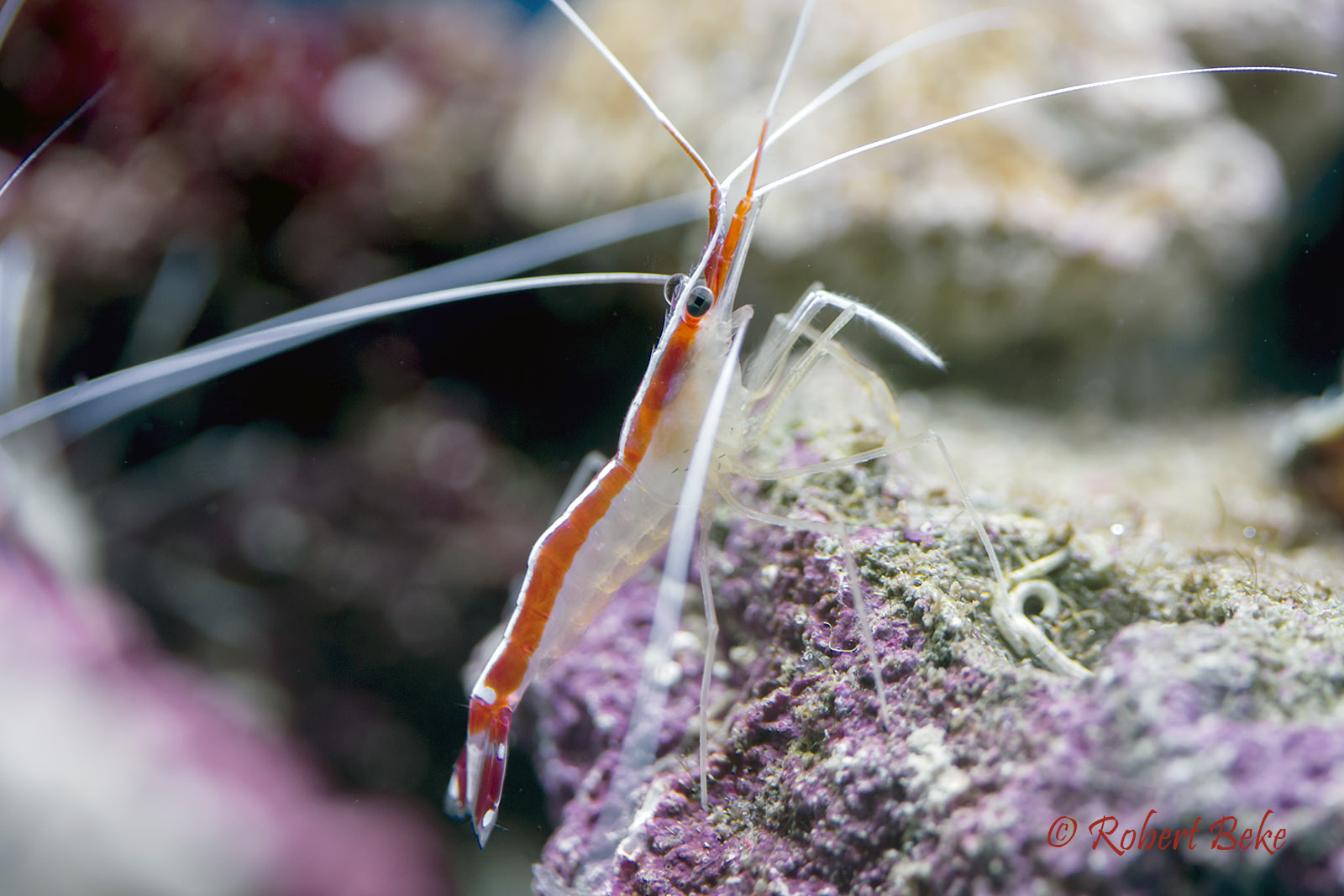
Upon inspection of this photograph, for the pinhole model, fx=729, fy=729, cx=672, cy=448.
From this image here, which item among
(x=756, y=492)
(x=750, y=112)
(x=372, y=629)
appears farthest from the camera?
(x=372, y=629)

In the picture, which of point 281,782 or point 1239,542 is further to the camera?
point 281,782

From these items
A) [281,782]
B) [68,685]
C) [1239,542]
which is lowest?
[1239,542]

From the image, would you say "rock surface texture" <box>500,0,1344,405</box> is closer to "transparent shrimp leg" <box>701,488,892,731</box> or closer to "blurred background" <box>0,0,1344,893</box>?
"blurred background" <box>0,0,1344,893</box>

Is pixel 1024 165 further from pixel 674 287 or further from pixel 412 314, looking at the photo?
pixel 412 314

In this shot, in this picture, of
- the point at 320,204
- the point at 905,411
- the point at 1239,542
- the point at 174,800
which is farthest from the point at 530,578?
the point at 320,204

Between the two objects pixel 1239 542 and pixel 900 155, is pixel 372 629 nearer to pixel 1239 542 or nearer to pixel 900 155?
pixel 900 155

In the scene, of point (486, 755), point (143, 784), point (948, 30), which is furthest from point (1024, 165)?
point (143, 784)
